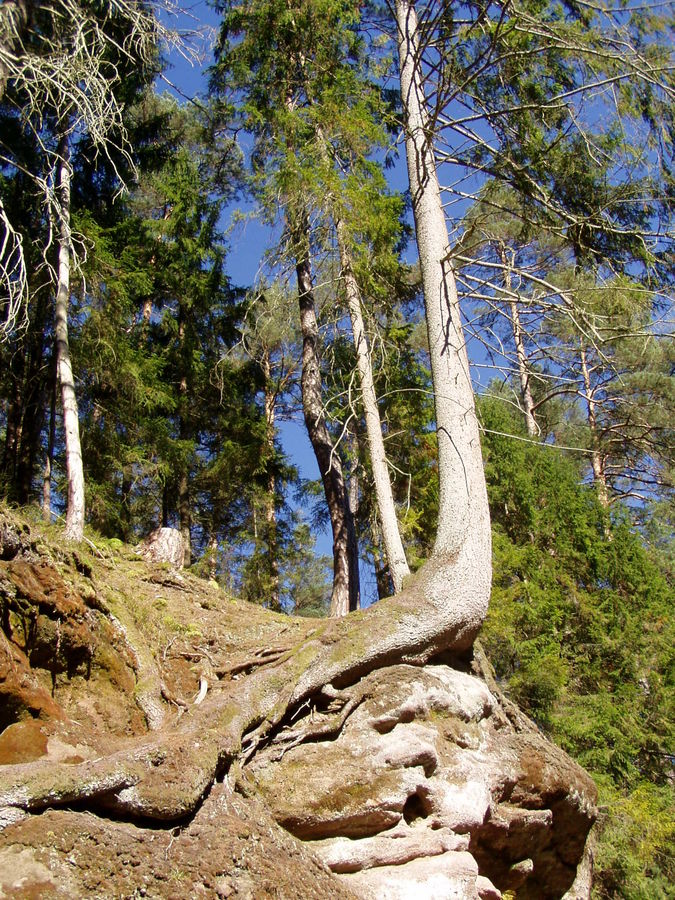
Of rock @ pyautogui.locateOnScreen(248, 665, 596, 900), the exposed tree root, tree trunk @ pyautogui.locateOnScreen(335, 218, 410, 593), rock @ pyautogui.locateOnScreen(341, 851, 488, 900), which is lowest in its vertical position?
rock @ pyautogui.locateOnScreen(341, 851, 488, 900)

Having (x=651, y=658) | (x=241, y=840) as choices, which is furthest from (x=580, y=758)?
(x=241, y=840)

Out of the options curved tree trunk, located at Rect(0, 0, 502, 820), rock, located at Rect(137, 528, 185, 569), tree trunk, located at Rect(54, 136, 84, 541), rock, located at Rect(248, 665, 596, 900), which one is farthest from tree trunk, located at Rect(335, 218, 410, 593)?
tree trunk, located at Rect(54, 136, 84, 541)

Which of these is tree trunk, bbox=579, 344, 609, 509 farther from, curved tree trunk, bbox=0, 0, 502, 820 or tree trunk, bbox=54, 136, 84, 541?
tree trunk, bbox=54, 136, 84, 541

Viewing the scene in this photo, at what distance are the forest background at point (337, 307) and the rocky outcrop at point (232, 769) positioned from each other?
257 cm

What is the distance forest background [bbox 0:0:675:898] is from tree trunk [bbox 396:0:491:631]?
0.31 metres

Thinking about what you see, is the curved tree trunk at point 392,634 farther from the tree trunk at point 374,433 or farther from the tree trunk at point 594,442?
the tree trunk at point 594,442

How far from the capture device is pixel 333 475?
10938 millimetres

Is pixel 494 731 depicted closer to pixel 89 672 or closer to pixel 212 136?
pixel 89 672

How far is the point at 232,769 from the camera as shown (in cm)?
467

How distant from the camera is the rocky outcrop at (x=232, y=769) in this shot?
376 centimetres

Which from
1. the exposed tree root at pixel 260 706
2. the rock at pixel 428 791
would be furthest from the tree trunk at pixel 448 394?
the rock at pixel 428 791

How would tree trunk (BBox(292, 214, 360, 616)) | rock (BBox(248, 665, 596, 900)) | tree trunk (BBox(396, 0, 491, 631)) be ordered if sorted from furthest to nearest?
tree trunk (BBox(292, 214, 360, 616))
tree trunk (BBox(396, 0, 491, 631))
rock (BBox(248, 665, 596, 900))

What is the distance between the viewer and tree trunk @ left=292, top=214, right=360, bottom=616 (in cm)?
1051

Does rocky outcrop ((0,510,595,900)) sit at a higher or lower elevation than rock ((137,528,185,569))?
lower
